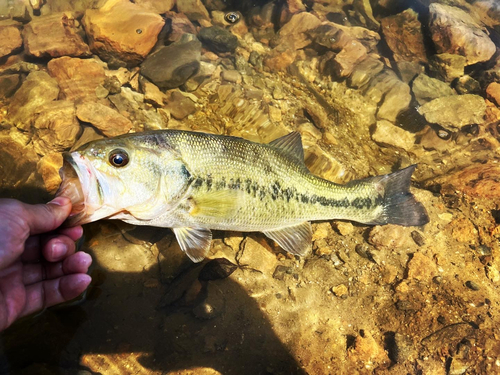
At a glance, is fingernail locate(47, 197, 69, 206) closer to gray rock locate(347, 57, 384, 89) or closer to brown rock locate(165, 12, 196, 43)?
brown rock locate(165, 12, 196, 43)

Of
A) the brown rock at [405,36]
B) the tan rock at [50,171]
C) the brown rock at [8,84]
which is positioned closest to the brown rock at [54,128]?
the tan rock at [50,171]

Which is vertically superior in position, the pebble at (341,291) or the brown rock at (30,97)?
the brown rock at (30,97)

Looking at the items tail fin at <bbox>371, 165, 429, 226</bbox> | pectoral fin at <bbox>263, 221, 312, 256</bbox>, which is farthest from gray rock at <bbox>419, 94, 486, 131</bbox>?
pectoral fin at <bbox>263, 221, 312, 256</bbox>

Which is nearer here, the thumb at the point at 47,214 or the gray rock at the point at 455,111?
the thumb at the point at 47,214

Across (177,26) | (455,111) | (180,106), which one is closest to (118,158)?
(180,106)

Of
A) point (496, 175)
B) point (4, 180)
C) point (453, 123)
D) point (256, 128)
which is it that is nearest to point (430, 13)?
point (453, 123)

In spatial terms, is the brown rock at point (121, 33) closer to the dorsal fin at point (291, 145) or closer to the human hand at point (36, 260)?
the dorsal fin at point (291, 145)

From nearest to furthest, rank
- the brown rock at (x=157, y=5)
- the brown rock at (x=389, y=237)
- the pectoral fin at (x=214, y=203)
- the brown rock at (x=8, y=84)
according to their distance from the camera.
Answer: the pectoral fin at (x=214, y=203)
the brown rock at (x=389, y=237)
the brown rock at (x=8, y=84)
the brown rock at (x=157, y=5)
